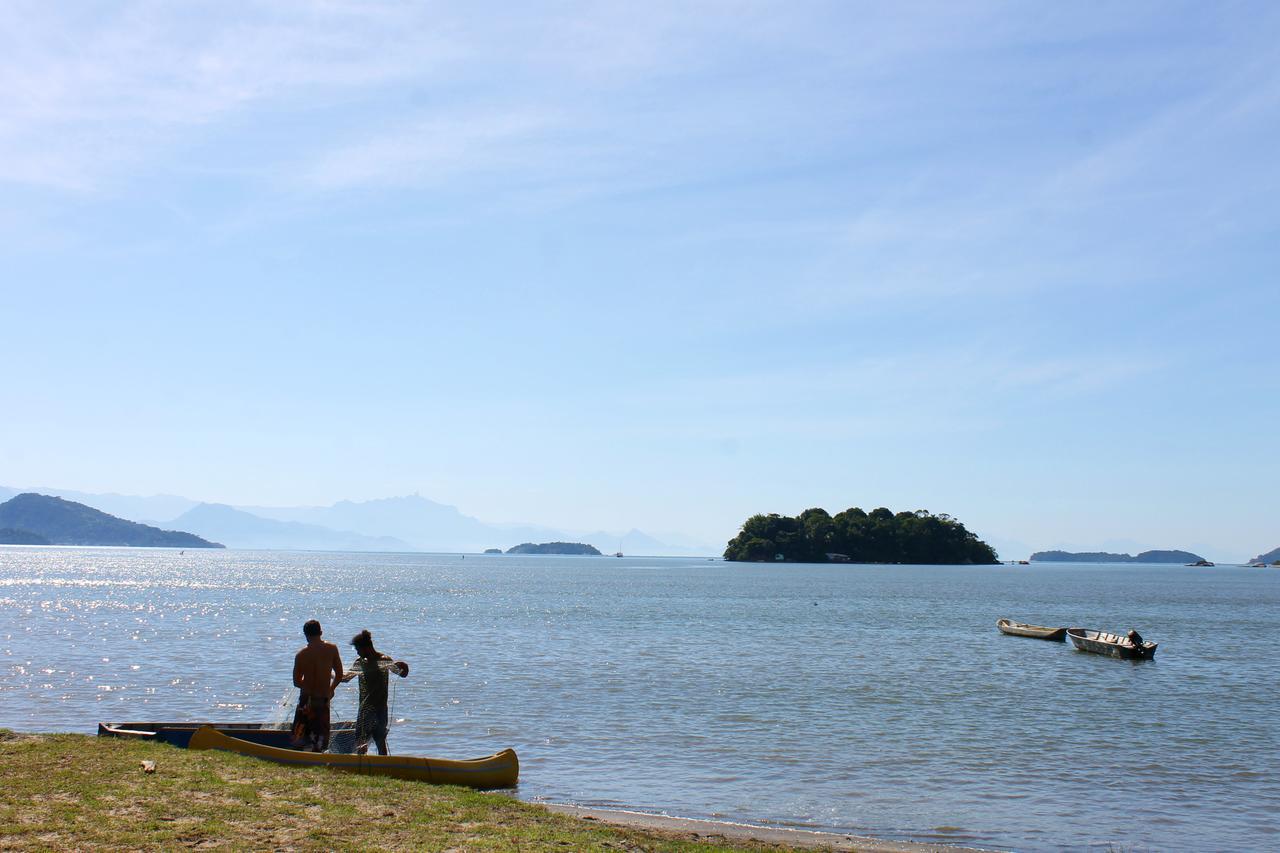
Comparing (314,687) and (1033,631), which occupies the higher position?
(314,687)

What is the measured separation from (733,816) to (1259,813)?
10683 mm

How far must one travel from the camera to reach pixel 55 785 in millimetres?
13930

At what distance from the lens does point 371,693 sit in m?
17.9

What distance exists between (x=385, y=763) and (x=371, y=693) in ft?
4.57

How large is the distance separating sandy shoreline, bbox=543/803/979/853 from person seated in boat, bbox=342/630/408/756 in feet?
11.0

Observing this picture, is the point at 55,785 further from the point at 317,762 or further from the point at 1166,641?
the point at 1166,641

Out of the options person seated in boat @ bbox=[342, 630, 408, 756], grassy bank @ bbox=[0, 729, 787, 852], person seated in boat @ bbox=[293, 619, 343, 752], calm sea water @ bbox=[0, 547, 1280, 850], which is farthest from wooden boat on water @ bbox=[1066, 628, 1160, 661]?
person seated in boat @ bbox=[293, 619, 343, 752]

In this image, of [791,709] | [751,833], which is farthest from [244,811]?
[791,709]

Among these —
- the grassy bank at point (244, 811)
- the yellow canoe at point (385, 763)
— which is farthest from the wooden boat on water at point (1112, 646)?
the grassy bank at point (244, 811)

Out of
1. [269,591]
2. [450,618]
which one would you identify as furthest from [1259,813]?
[269,591]

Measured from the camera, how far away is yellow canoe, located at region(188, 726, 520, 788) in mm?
16969

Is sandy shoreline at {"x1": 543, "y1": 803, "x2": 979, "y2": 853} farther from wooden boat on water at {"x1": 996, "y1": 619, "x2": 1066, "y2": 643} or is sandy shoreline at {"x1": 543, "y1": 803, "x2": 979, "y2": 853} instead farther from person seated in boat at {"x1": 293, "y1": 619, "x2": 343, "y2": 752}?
wooden boat on water at {"x1": 996, "y1": 619, "x2": 1066, "y2": 643}

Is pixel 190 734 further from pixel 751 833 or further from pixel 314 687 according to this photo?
pixel 751 833

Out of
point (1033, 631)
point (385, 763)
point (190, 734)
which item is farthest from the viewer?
point (1033, 631)
